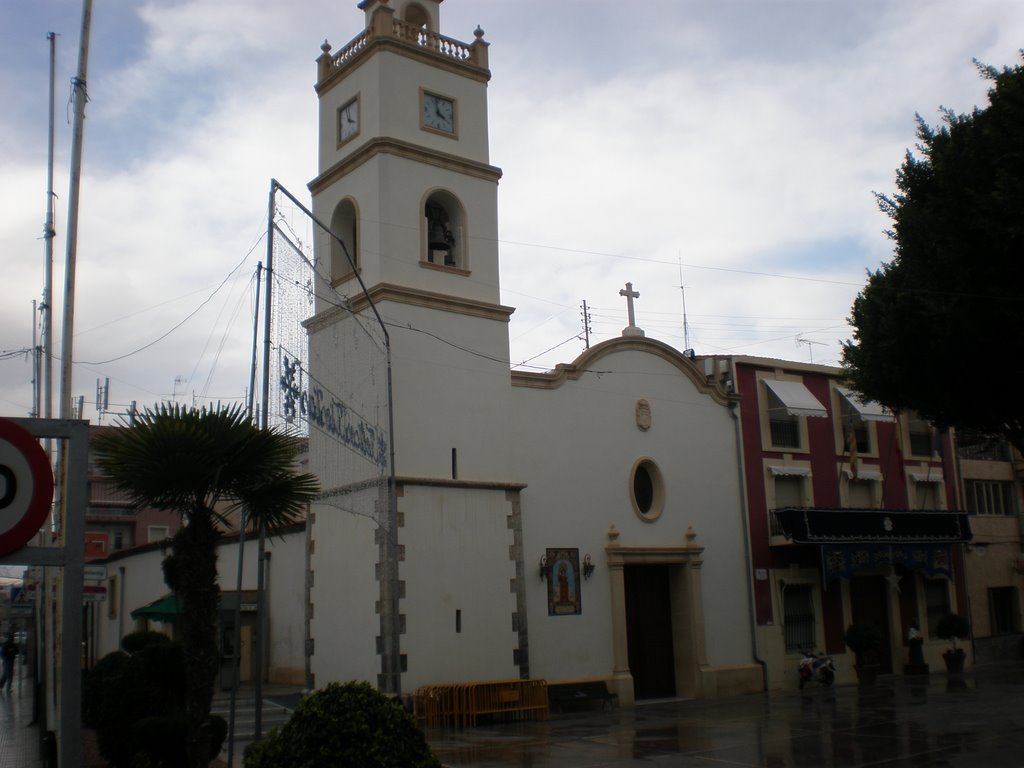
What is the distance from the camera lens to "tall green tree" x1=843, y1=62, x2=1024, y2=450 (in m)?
13.8

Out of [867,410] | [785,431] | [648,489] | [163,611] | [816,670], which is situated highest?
[867,410]

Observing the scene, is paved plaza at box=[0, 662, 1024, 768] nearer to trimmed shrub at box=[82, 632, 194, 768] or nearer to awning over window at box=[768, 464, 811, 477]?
trimmed shrub at box=[82, 632, 194, 768]

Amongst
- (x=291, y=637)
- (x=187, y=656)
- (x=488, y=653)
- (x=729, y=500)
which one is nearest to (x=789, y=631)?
(x=729, y=500)

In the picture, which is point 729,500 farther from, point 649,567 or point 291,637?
point 291,637

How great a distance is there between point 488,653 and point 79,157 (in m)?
11.7

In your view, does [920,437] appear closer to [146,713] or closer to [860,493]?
[860,493]

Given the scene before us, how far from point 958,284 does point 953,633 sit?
694 inches

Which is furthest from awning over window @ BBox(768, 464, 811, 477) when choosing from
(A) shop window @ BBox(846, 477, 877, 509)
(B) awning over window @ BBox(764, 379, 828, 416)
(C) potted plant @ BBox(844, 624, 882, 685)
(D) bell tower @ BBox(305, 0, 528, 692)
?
(D) bell tower @ BBox(305, 0, 528, 692)

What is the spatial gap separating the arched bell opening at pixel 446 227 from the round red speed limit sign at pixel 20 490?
17.5 meters

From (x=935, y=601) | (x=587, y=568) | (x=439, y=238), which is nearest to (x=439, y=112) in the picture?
(x=439, y=238)

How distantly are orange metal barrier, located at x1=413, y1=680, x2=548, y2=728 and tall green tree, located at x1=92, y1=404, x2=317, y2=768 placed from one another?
822 cm

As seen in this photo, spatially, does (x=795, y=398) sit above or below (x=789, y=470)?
above

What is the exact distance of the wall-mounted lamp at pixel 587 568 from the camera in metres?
23.0

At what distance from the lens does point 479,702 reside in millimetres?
19891
